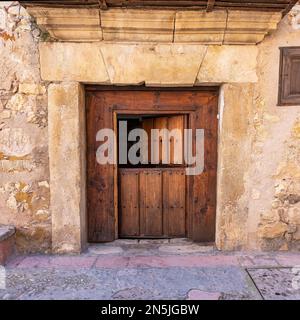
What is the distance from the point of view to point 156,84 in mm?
2812

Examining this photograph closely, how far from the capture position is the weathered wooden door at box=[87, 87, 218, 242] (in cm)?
300

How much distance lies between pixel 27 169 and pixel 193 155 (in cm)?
175

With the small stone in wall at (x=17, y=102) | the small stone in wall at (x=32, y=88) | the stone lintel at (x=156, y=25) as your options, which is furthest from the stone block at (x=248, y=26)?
the small stone in wall at (x=17, y=102)

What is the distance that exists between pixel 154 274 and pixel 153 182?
103cm

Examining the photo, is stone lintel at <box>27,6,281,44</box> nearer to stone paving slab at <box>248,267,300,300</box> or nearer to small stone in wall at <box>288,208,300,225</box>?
small stone in wall at <box>288,208,300,225</box>

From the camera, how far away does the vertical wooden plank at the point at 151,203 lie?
3.17 m

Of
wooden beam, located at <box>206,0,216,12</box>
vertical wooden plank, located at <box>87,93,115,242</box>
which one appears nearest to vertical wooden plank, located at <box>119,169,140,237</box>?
vertical wooden plank, located at <box>87,93,115,242</box>

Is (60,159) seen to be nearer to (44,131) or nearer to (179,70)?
(44,131)

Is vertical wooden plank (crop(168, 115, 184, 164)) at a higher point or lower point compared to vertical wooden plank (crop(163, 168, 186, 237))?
higher

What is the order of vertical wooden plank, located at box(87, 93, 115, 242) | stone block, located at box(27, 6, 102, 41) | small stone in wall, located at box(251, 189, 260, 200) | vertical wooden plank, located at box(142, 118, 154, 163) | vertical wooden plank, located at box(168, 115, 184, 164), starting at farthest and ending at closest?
vertical wooden plank, located at box(142, 118, 154, 163), vertical wooden plank, located at box(168, 115, 184, 164), vertical wooden plank, located at box(87, 93, 115, 242), small stone in wall, located at box(251, 189, 260, 200), stone block, located at box(27, 6, 102, 41)

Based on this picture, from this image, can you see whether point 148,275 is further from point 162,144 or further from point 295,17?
point 295,17

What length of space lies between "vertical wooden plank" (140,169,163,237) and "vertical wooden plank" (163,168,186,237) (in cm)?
7

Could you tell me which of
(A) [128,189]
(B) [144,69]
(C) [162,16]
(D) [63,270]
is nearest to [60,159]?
(A) [128,189]

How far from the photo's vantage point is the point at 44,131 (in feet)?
9.26
